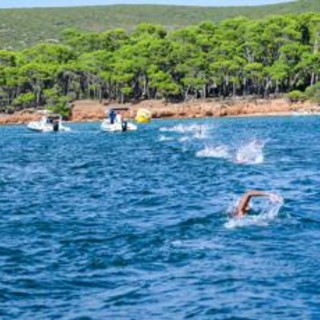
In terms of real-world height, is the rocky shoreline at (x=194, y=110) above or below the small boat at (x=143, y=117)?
below

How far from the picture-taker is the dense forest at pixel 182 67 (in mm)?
151875

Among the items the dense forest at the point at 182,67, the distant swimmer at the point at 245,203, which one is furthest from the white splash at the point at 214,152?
the dense forest at the point at 182,67

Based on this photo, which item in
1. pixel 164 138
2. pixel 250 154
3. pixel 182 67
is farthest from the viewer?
pixel 182 67

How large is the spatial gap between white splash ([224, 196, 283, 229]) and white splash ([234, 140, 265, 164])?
2025 cm

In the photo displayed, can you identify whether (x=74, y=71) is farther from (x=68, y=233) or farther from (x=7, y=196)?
(x=68, y=233)

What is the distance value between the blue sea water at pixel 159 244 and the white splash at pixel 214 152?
6626 mm

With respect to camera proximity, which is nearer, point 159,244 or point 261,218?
point 159,244

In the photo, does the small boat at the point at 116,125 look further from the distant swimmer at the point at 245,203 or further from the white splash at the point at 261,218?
the distant swimmer at the point at 245,203

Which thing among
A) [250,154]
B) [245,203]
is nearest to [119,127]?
[250,154]

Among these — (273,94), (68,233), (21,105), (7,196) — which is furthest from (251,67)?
(68,233)

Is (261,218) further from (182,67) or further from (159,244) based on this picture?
→ (182,67)

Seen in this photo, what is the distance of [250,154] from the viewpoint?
57281mm

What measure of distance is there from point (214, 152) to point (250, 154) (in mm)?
4066

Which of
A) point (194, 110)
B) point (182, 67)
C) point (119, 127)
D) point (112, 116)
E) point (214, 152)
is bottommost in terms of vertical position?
point (194, 110)
